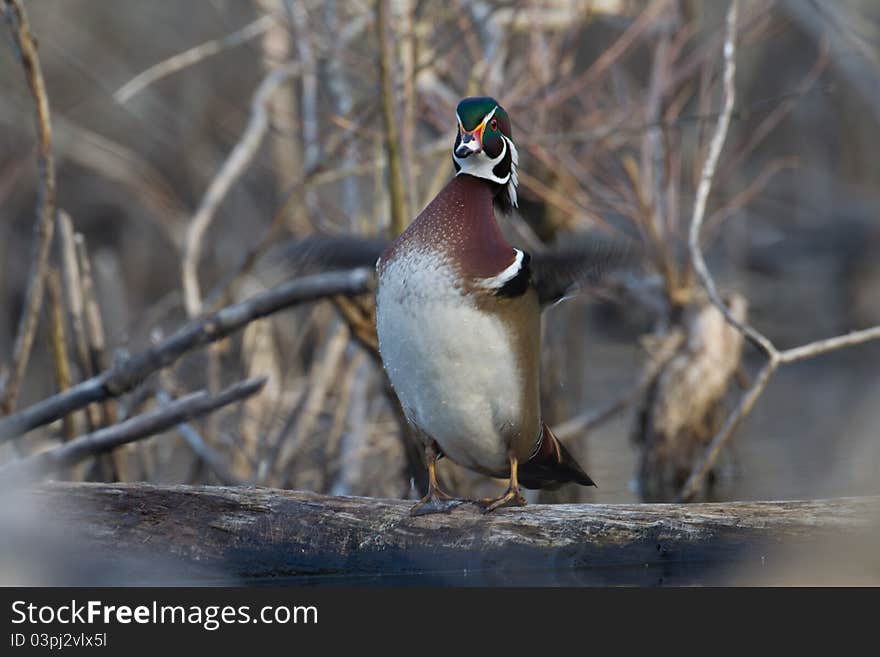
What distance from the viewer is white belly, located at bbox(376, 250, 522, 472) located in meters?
2.73

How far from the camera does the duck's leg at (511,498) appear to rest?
290 cm

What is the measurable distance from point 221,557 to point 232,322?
0.98m

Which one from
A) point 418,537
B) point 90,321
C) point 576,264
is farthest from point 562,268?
point 90,321

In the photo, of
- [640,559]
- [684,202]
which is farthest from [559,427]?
[684,202]

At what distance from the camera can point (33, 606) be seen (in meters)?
2.71

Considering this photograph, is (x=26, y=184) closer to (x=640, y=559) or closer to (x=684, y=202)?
(x=684, y=202)

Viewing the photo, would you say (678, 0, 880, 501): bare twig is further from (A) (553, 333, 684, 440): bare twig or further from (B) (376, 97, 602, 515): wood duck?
(A) (553, 333, 684, 440): bare twig

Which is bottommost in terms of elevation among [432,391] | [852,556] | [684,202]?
[852,556]

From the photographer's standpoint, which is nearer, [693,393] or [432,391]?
[432,391]

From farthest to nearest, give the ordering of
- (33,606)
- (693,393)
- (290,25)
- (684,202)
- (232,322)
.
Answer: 1. (684,202)
2. (693,393)
3. (290,25)
4. (232,322)
5. (33,606)

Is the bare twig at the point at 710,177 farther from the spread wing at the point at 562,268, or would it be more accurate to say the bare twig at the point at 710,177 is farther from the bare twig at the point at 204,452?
the bare twig at the point at 204,452

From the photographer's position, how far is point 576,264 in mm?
2850

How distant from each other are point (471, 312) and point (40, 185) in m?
1.64

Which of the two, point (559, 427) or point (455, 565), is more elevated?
point (559, 427)
